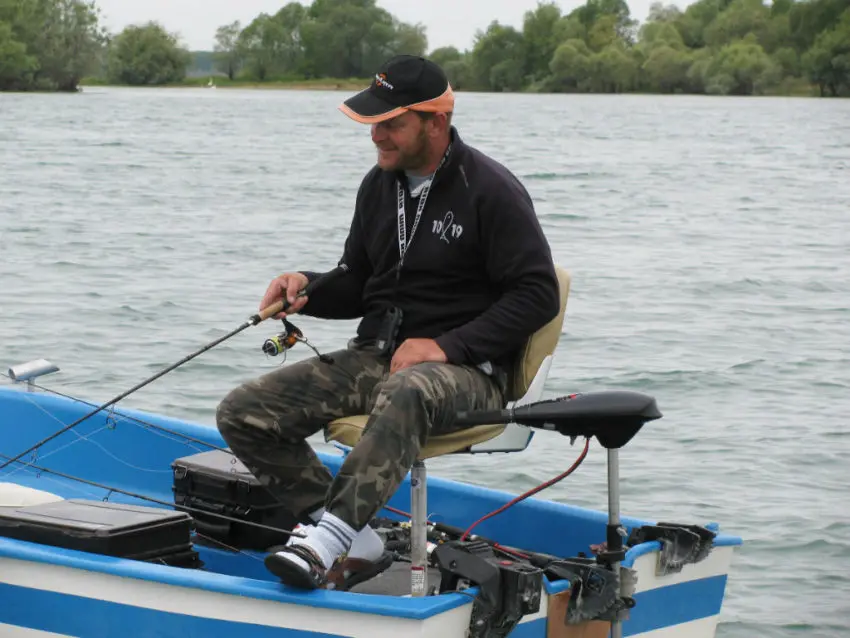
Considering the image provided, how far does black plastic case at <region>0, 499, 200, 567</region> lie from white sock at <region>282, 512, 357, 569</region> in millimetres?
719

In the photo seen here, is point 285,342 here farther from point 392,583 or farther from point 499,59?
point 499,59

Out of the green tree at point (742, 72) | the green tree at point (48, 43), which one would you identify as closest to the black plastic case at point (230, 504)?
the green tree at point (48, 43)

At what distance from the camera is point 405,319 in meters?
4.32

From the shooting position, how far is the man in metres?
3.87

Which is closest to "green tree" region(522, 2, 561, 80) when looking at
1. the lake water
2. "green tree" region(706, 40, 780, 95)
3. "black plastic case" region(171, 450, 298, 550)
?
"green tree" region(706, 40, 780, 95)

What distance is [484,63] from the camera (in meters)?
97.2

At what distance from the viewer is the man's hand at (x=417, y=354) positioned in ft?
13.3

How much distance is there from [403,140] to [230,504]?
149 cm

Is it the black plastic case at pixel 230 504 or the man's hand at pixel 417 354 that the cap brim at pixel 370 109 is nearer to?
the man's hand at pixel 417 354

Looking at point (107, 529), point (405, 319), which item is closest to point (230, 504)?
point (107, 529)

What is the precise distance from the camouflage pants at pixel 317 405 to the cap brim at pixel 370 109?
68 centimetres

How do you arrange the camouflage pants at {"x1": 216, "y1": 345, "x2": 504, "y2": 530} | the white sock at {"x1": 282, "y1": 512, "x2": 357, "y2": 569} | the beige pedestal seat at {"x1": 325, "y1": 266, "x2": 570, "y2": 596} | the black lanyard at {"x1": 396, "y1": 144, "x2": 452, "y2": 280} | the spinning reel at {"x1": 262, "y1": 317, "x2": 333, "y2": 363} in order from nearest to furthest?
the white sock at {"x1": 282, "y1": 512, "x2": 357, "y2": 569}, the camouflage pants at {"x1": 216, "y1": 345, "x2": 504, "y2": 530}, the beige pedestal seat at {"x1": 325, "y1": 266, "x2": 570, "y2": 596}, the black lanyard at {"x1": 396, "y1": 144, "x2": 452, "y2": 280}, the spinning reel at {"x1": 262, "y1": 317, "x2": 333, "y2": 363}

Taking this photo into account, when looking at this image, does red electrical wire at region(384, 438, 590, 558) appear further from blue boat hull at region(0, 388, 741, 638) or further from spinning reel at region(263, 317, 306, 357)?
spinning reel at region(263, 317, 306, 357)

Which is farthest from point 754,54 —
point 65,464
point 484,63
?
point 65,464
